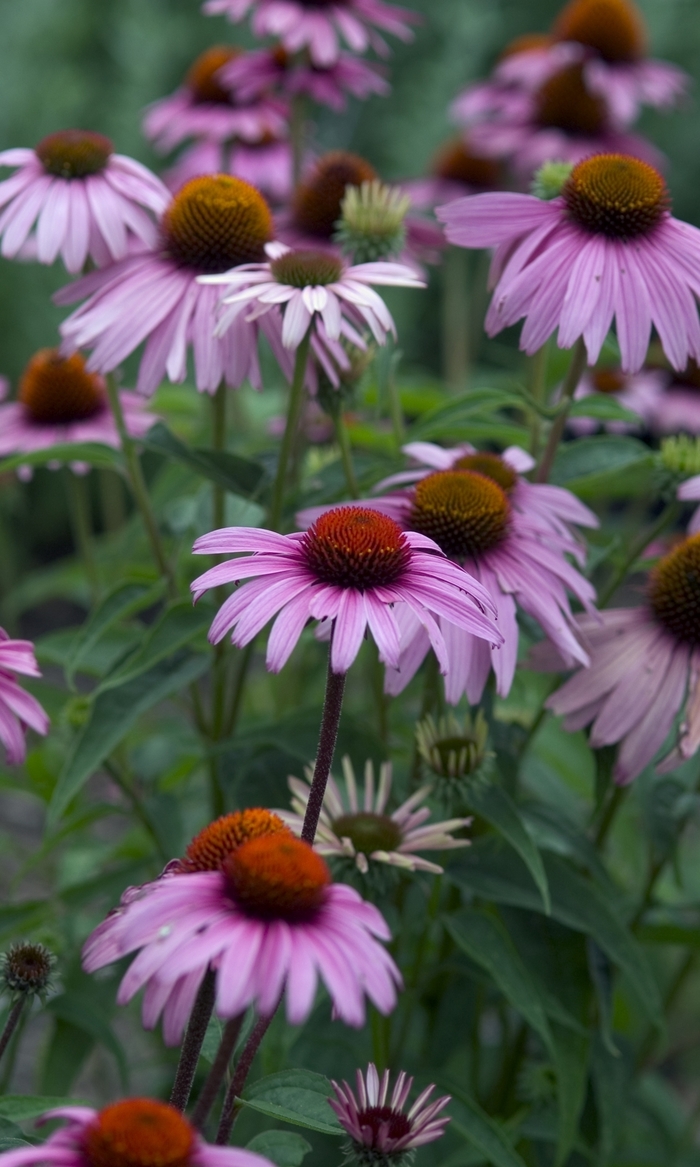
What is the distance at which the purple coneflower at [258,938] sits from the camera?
0.45m

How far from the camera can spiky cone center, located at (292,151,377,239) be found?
3.97 ft

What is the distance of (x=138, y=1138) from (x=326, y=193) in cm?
96

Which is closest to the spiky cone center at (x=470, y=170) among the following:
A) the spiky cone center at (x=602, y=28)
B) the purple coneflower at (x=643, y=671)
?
the spiky cone center at (x=602, y=28)

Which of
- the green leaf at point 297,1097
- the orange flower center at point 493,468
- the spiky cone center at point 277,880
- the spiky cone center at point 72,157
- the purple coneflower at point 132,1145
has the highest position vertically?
the spiky cone center at point 72,157

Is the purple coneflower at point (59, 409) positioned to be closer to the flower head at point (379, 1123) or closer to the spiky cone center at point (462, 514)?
the spiky cone center at point (462, 514)

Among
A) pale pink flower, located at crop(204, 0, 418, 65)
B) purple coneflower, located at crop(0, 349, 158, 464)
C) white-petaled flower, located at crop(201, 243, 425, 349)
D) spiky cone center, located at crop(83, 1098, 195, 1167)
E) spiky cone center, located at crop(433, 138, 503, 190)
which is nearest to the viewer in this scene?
spiky cone center, located at crop(83, 1098, 195, 1167)

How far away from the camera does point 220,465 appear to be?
932mm

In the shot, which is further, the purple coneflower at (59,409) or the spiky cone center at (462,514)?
the purple coneflower at (59,409)

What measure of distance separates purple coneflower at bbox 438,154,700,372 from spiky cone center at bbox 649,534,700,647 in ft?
0.48

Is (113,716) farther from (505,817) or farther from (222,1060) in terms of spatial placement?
(222,1060)

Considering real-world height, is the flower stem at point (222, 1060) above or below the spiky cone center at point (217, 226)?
below

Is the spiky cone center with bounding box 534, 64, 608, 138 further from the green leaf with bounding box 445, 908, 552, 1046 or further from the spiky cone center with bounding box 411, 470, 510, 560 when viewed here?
the green leaf with bounding box 445, 908, 552, 1046

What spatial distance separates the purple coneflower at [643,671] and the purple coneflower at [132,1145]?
46 cm

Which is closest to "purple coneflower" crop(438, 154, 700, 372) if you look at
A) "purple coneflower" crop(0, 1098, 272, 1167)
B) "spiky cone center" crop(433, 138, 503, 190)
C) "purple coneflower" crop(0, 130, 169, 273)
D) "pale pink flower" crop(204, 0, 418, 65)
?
"purple coneflower" crop(0, 130, 169, 273)
